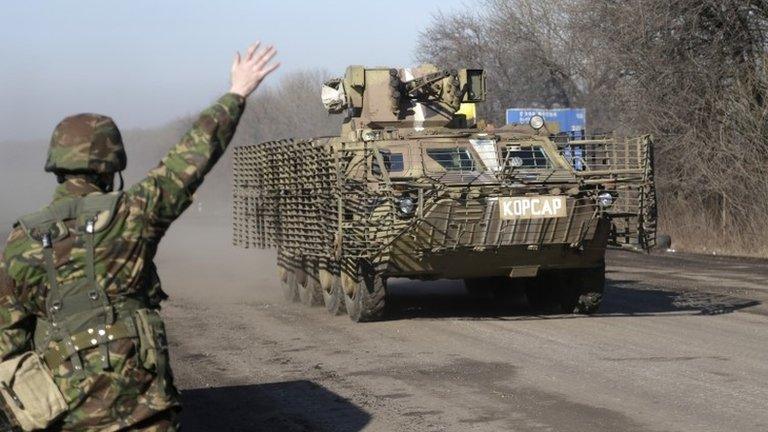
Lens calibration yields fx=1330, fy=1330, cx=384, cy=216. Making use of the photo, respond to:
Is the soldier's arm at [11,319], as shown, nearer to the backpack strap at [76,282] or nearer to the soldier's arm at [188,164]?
the backpack strap at [76,282]

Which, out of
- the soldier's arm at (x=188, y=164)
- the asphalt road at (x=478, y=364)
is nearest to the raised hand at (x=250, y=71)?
the soldier's arm at (x=188, y=164)

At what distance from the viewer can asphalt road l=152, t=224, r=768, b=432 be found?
310 inches

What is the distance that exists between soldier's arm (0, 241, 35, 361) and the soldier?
45 millimetres

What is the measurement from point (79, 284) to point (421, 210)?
25.8ft

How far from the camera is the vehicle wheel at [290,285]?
15812 millimetres

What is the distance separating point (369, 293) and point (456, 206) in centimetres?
143

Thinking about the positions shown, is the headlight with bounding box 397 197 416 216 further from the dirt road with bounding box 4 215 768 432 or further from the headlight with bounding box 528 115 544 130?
the headlight with bounding box 528 115 544 130

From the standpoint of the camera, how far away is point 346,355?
10719mm

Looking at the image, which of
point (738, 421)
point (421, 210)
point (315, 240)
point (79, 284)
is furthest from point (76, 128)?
point (315, 240)

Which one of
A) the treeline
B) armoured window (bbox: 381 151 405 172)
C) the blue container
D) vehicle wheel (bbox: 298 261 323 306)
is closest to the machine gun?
vehicle wheel (bbox: 298 261 323 306)

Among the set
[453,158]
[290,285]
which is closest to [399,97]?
[453,158]

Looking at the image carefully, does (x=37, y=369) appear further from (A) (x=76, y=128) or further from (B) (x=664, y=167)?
(B) (x=664, y=167)

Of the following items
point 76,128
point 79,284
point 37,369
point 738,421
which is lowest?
point 738,421

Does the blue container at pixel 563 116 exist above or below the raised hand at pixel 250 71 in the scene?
above
